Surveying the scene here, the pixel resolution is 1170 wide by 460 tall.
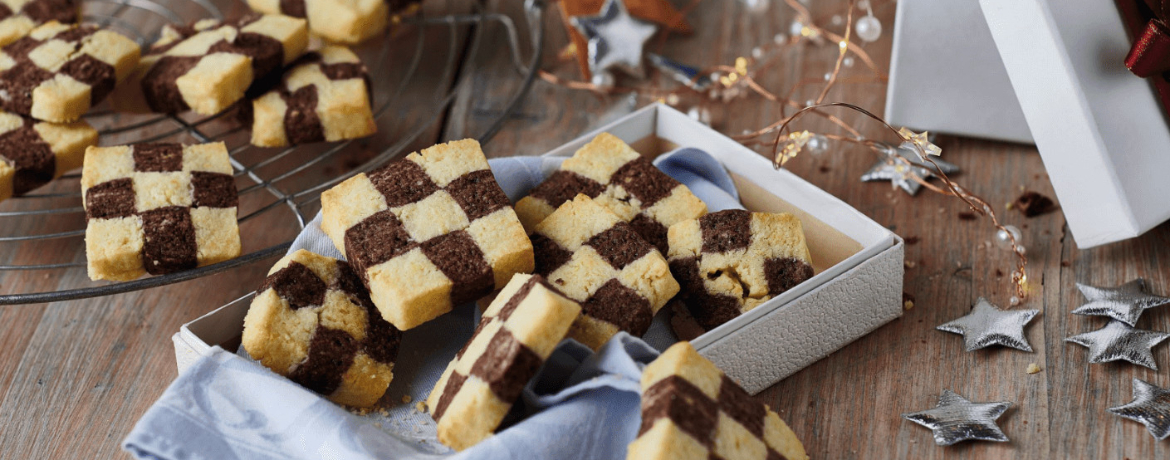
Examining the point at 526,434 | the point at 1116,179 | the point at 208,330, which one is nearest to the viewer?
the point at 526,434

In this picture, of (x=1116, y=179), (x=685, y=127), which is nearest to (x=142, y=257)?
(x=685, y=127)

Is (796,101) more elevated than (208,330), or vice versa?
(208,330)

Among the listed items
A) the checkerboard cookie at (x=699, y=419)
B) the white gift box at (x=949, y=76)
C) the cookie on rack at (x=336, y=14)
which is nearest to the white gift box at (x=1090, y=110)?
the white gift box at (x=949, y=76)

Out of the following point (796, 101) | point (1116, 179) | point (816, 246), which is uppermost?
point (1116, 179)

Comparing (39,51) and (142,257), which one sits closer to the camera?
(142,257)

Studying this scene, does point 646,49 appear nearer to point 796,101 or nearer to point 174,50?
point 796,101

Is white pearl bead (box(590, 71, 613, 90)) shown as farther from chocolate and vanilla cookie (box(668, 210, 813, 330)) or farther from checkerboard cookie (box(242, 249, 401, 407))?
checkerboard cookie (box(242, 249, 401, 407))

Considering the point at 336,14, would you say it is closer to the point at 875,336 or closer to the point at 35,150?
the point at 35,150
